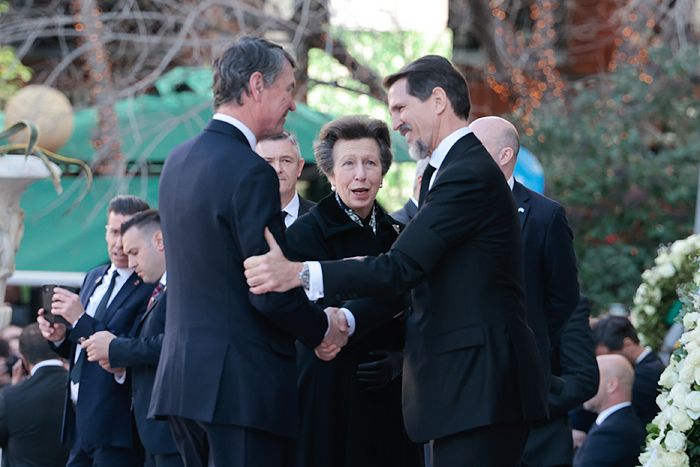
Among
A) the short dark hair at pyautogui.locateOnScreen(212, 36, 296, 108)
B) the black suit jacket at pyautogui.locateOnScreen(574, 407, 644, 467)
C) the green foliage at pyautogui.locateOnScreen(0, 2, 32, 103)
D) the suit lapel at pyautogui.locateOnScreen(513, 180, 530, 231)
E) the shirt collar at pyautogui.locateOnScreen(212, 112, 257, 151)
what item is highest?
the green foliage at pyautogui.locateOnScreen(0, 2, 32, 103)

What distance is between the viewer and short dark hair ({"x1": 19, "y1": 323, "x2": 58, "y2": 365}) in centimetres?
775

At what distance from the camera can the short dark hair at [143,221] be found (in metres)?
6.69

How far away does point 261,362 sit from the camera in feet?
14.4

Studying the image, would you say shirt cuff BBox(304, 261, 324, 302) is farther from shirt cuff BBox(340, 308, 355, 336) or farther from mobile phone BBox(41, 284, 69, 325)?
mobile phone BBox(41, 284, 69, 325)

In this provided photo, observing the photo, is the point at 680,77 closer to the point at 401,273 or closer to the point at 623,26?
the point at 623,26

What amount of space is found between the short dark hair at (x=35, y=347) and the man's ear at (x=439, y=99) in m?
3.77

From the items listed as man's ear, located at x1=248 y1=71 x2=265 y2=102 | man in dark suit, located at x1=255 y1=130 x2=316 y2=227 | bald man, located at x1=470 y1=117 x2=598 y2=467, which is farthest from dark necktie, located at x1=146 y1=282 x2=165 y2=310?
man's ear, located at x1=248 y1=71 x2=265 y2=102

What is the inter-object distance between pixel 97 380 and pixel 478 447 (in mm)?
2844

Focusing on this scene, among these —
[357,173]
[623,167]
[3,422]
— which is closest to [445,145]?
[357,173]

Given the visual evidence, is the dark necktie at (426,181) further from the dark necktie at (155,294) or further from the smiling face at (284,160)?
the dark necktie at (155,294)

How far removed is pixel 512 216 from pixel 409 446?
1.29 meters

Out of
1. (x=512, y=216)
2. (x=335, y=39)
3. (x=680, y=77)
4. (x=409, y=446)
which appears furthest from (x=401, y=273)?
(x=680, y=77)

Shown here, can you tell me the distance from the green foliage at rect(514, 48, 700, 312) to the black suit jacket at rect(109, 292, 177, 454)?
814 centimetres

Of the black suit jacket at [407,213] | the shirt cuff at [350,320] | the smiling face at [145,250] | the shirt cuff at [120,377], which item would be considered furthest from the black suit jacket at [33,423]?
the shirt cuff at [350,320]
